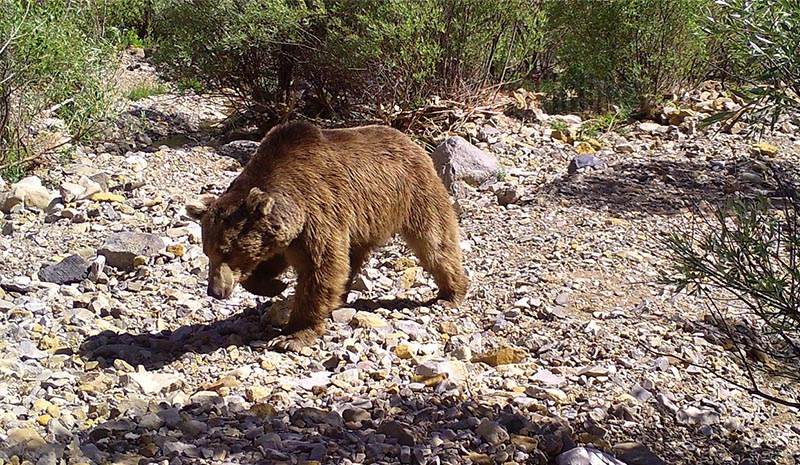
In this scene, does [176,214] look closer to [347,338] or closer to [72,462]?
[347,338]

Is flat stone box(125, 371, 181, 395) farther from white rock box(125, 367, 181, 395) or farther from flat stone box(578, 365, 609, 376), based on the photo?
flat stone box(578, 365, 609, 376)

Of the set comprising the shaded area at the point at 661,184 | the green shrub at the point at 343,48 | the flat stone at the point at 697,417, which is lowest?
the flat stone at the point at 697,417

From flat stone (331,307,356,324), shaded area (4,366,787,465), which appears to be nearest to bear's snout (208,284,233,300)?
shaded area (4,366,787,465)

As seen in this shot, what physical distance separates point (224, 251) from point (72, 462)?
68.8 inches

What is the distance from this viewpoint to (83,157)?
9516 mm

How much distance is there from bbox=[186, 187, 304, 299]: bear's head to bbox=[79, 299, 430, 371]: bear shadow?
47 centimetres

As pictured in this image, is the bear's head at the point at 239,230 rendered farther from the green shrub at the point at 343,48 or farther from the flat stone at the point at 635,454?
the green shrub at the point at 343,48

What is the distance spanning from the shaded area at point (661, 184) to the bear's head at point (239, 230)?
12.4 ft

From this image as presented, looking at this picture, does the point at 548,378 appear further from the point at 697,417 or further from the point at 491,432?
the point at 491,432

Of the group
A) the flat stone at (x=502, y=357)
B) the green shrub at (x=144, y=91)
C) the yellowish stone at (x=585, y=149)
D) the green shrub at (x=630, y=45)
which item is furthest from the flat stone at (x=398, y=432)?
the green shrub at (x=144, y=91)

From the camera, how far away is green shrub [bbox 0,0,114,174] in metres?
8.28

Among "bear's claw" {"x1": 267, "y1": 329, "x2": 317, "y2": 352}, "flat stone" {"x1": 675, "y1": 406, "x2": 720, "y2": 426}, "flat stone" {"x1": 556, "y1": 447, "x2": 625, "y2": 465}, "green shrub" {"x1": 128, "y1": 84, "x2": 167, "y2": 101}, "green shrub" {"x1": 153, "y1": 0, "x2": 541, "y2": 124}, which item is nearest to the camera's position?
"flat stone" {"x1": 556, "y1": 447, "x2": 625, "y2": 465}

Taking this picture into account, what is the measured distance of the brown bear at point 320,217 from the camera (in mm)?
5105

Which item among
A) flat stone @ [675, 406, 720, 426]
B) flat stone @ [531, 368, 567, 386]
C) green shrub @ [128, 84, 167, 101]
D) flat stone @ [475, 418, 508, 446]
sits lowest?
flat stone @ [531, 368, 567, 386]
